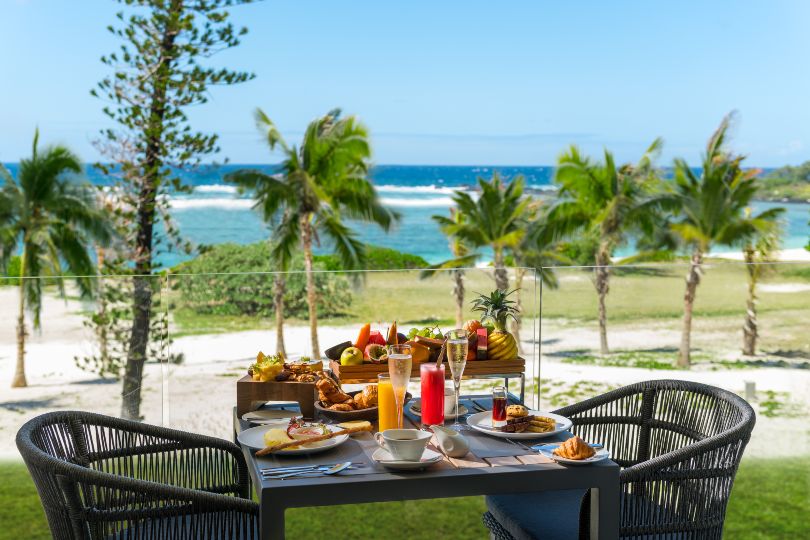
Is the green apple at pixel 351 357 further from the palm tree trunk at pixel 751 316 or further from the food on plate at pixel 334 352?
the palm tree trunk at pixel 751 316

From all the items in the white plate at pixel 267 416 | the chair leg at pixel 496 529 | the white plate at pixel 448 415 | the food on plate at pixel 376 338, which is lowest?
the chair leg at pixel 496 529

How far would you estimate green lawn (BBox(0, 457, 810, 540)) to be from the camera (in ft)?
15.0

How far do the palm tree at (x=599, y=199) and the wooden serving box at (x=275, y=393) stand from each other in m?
17.1

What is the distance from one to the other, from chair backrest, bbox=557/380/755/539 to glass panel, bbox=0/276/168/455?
248 centimetres

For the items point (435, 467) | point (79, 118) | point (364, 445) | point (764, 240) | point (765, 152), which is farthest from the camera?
point (765, 152)

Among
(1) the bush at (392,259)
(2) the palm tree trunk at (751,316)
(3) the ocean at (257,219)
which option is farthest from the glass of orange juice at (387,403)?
(3) the ocean at (257,219)

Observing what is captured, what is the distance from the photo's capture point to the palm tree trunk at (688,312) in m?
15.1

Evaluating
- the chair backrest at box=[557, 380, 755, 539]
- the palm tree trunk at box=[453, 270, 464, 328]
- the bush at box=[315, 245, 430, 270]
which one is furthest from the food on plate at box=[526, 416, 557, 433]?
Result: the bush at box=[315, 245, 430, 270]

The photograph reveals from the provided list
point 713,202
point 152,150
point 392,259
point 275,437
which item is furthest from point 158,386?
point 392,259

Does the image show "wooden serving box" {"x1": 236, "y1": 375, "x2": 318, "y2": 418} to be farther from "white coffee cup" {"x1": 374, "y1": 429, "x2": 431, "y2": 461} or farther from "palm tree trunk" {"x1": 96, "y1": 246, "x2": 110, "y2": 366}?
"palm tree trunk" {"x1": 96, "y1": 246, "x2": 110, "y2": 366}

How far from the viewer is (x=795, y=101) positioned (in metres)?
43.6

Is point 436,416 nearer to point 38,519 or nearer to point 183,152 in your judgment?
point 38,519

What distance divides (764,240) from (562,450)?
20.3m

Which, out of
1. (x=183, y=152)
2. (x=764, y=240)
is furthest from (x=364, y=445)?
(x=764, y=240)
